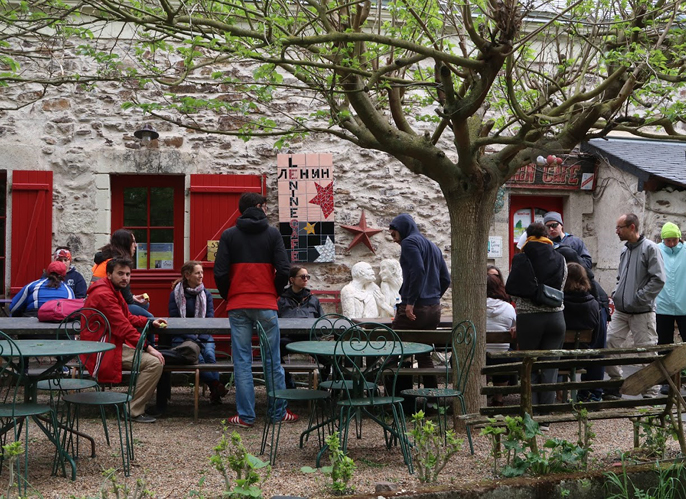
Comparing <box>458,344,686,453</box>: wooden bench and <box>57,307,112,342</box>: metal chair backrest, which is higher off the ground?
<box>57,307,112,342</box>: metal chair backrest

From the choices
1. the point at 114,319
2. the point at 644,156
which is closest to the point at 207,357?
the point at 114,319

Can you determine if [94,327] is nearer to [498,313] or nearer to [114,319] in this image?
[114,319]

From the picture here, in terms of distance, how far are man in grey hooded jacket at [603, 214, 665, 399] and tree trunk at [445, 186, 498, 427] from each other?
193 centimetres

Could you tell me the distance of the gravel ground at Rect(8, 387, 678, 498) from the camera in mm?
3924

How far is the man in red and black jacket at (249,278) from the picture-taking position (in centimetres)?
536

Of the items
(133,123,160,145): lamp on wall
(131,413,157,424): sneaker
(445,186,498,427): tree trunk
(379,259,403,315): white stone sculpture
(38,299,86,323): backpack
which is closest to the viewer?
(445,186,498,427): tree trunk

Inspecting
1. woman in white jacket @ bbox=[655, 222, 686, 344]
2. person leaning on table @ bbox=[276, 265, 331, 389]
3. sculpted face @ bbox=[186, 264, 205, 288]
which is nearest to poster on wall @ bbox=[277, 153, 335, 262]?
person leaning on table @ bbox=[276, 265, 331, 389]

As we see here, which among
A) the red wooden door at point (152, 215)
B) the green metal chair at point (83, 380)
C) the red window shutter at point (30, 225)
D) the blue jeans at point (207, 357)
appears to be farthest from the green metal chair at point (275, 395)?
the red window shutter at point (30, 225)

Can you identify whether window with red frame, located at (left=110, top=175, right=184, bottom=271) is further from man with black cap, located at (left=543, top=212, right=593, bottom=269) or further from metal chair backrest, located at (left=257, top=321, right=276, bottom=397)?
man with black cap, located at (left=543, top=212, right=593, bottom=269)

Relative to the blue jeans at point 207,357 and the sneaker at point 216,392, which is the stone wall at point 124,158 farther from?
the sneaker at point 216,392

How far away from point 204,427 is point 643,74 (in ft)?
13.2

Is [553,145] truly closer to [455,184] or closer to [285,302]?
[455,184]

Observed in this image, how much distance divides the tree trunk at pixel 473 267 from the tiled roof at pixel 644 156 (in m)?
4.51

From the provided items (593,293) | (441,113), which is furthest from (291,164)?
(441,113)
